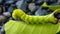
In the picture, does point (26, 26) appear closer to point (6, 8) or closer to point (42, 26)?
point (42, 26)

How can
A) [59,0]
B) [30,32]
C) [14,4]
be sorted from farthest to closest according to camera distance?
[14,4]
[59,0]
[30,32]

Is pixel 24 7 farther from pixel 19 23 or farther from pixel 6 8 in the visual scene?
pixel 19 23

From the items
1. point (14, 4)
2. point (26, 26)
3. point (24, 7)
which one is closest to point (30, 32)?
point (26, 26)

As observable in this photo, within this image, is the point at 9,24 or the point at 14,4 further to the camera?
the point at 14,4

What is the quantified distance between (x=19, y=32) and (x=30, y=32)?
0.05 meters

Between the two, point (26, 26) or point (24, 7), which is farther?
point (24, 7)

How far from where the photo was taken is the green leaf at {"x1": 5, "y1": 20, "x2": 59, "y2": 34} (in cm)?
60

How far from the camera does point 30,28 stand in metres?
0.62

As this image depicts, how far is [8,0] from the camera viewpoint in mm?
1235

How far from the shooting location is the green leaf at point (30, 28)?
0.60 metres

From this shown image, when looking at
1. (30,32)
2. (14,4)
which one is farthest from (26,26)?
(14,4)

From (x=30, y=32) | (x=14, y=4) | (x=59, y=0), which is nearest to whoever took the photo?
(x=30, y=32)

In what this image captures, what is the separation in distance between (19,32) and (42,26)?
10 cm

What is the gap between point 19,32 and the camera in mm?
616
